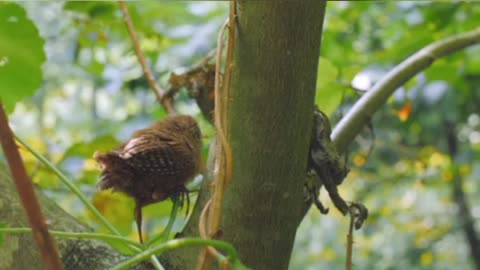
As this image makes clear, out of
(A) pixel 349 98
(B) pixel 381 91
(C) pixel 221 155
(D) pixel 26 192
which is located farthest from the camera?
(A) pixel 349 98

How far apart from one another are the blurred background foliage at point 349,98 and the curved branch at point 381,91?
2.3 inches

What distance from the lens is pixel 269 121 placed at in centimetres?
45

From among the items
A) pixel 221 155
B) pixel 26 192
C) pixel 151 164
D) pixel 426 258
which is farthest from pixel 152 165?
pixel 426 258

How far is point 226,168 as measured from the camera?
1.28 ft

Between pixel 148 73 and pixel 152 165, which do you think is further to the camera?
pixel 148 73

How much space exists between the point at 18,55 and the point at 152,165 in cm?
20

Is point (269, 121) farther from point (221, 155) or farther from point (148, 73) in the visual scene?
point (148, 73)

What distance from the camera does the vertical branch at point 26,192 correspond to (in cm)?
27

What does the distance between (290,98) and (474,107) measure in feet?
5.51

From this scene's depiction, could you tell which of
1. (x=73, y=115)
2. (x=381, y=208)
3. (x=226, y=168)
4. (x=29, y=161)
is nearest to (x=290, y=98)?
(x=226, y=168)

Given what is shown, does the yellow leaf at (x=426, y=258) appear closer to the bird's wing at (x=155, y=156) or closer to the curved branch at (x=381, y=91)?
the curved branch at (x=381, y=91)

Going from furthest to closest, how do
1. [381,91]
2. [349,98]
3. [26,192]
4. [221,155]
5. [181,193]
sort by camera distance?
[349,98]
[381,91]
[181,193]
[221,155]
[26,192]

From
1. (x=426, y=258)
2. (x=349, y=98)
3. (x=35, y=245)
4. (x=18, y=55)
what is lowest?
(x=426, y=258)

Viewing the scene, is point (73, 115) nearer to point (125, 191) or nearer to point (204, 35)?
point (204, 35)
